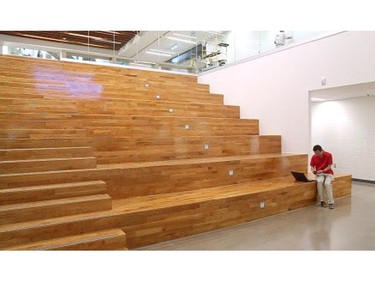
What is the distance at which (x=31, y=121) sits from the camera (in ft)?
12.1

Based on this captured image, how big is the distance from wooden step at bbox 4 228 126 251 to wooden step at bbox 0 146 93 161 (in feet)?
4.02

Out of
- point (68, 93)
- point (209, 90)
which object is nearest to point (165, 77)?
point (209, 90)

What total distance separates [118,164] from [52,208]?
1.27m

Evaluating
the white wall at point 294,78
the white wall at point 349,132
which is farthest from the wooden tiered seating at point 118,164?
the white wall at point 349,132

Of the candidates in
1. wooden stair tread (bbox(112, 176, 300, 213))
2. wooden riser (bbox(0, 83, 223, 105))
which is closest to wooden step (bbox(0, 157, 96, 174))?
wooden stair tread (bbox(112, 176, 300, 213))

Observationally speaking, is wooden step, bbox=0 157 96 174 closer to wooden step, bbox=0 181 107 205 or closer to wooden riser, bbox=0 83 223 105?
wooden step, bbox=0 181 107 205

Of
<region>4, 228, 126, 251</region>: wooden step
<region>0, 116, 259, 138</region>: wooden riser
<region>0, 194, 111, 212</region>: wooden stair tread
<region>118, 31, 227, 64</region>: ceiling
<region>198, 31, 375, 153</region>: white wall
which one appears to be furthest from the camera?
<region>118, 31, 227, 64</region>: ceiling

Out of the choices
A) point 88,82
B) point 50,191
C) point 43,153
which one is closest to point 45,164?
point 43,153

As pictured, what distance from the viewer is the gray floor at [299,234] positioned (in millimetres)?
2812

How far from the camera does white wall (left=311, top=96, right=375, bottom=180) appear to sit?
639 centimetres

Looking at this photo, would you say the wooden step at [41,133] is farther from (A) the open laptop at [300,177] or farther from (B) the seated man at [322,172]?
(B) the seated man at [322,172]

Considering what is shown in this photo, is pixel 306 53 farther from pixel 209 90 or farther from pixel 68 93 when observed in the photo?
pixel 68 93

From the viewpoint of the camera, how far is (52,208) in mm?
2629
